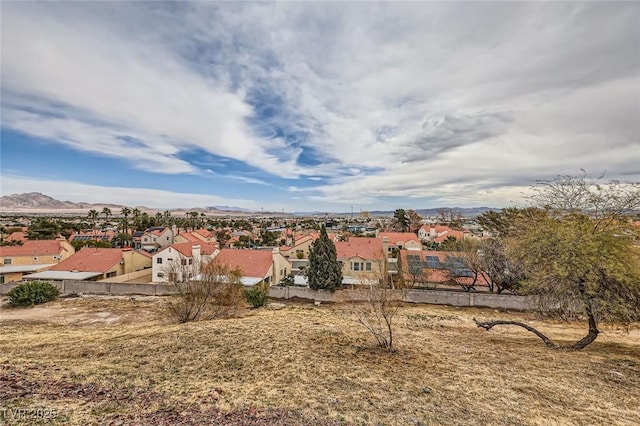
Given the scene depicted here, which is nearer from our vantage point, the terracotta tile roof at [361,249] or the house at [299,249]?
the terracotta tile roof at [361,249]

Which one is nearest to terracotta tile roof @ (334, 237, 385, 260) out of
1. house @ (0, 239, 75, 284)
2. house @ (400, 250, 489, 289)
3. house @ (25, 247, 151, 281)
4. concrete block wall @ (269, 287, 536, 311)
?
house @ (400, 250, 489, 289)

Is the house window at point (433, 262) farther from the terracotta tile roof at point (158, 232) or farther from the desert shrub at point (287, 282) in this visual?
the terracotta tile roof at point (158, 232)

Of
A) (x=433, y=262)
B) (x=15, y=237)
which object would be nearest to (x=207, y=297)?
(x=433, y=262)

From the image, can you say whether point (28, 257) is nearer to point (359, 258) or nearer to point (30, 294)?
point (30, 294)

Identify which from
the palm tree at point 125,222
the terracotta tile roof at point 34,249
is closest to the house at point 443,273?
the terracotta tile roof at point 34,249

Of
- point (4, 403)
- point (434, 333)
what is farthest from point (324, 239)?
point (4, 403)

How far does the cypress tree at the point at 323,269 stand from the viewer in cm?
2653

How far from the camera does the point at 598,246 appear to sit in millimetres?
11047

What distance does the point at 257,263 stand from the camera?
3094cm

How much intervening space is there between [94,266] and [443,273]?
3637 centimetres

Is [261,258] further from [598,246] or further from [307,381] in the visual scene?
[598,246]

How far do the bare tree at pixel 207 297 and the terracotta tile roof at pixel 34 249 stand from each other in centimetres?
3061

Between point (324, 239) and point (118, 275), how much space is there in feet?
76.1

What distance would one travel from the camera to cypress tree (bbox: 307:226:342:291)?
26531 mm
